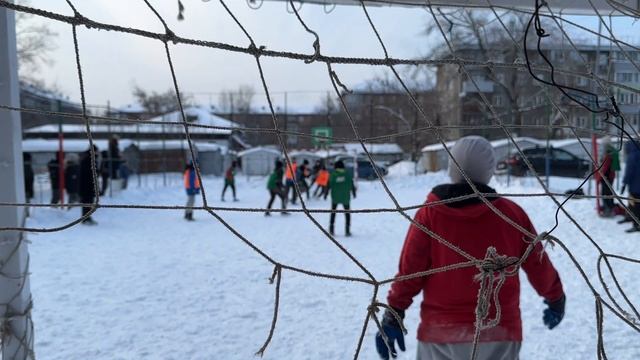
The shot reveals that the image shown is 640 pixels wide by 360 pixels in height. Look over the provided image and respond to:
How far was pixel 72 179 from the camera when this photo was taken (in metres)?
11.5

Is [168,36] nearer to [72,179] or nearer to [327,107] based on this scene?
[72,179]

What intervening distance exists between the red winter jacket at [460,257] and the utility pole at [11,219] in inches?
69.1

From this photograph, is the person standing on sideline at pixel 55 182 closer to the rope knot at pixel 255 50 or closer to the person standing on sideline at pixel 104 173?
the person standing on sideline at pixel 104 173

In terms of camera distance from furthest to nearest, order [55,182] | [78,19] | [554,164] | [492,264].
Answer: [554,164]
[55,182]
[78,19]
[492,264]

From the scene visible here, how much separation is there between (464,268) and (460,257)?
0.04 meters

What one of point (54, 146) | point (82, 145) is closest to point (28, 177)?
point (82, 145)

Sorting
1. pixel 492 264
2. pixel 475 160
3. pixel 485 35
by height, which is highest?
pixel 485 35

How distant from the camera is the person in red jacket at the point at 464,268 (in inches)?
82.0

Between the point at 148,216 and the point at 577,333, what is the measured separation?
10.1m

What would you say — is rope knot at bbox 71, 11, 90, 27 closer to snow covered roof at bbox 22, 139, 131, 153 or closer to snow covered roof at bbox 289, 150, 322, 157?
snow covered roof at bbox 22, 139, 131, 153

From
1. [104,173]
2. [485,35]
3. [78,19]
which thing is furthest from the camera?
[104,173]

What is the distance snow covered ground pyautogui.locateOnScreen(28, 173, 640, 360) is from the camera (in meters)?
4.06

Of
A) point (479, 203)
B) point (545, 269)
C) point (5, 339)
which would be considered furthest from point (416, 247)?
point (5, 339)

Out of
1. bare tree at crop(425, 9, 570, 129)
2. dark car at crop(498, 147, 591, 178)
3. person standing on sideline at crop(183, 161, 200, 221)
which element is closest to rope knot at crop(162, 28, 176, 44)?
bare tree at crop(425, 9, 570, 129)
